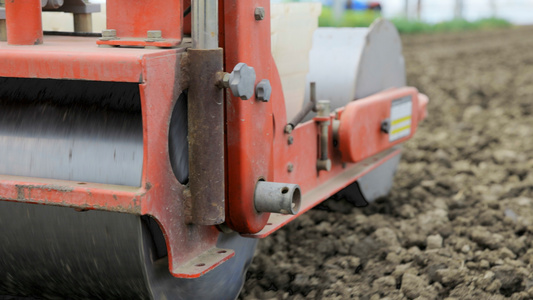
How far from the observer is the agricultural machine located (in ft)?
5.99

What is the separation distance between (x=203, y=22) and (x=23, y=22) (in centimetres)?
49

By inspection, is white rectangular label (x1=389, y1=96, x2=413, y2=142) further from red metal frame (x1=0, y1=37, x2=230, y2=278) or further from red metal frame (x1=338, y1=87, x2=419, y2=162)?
red metal frame (x1=0, y1=37, x2=230, y2=278)

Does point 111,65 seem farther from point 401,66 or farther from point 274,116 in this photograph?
point 401,66

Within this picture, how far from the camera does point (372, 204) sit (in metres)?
3.80

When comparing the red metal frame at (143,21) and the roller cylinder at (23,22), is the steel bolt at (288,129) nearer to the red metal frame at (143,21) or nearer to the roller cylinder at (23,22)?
the red metal frame at (143,21)

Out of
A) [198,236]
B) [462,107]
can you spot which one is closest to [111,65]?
[198,236]

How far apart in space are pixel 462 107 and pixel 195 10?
5442 millimetres

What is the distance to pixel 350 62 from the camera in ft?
10.5

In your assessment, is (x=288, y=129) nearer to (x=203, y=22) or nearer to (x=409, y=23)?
(x=203, y=22)

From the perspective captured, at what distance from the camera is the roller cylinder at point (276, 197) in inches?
82.0

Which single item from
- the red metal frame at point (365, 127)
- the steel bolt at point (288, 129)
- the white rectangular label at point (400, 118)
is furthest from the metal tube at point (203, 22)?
the white rectangular label at point (400, 118)

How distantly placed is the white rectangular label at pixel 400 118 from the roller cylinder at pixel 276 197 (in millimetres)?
1126

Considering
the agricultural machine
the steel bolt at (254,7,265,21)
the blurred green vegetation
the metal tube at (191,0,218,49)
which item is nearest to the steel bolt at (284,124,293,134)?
the agricultural machine

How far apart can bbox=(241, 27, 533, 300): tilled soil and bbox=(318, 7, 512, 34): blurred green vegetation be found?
10.4 meters
